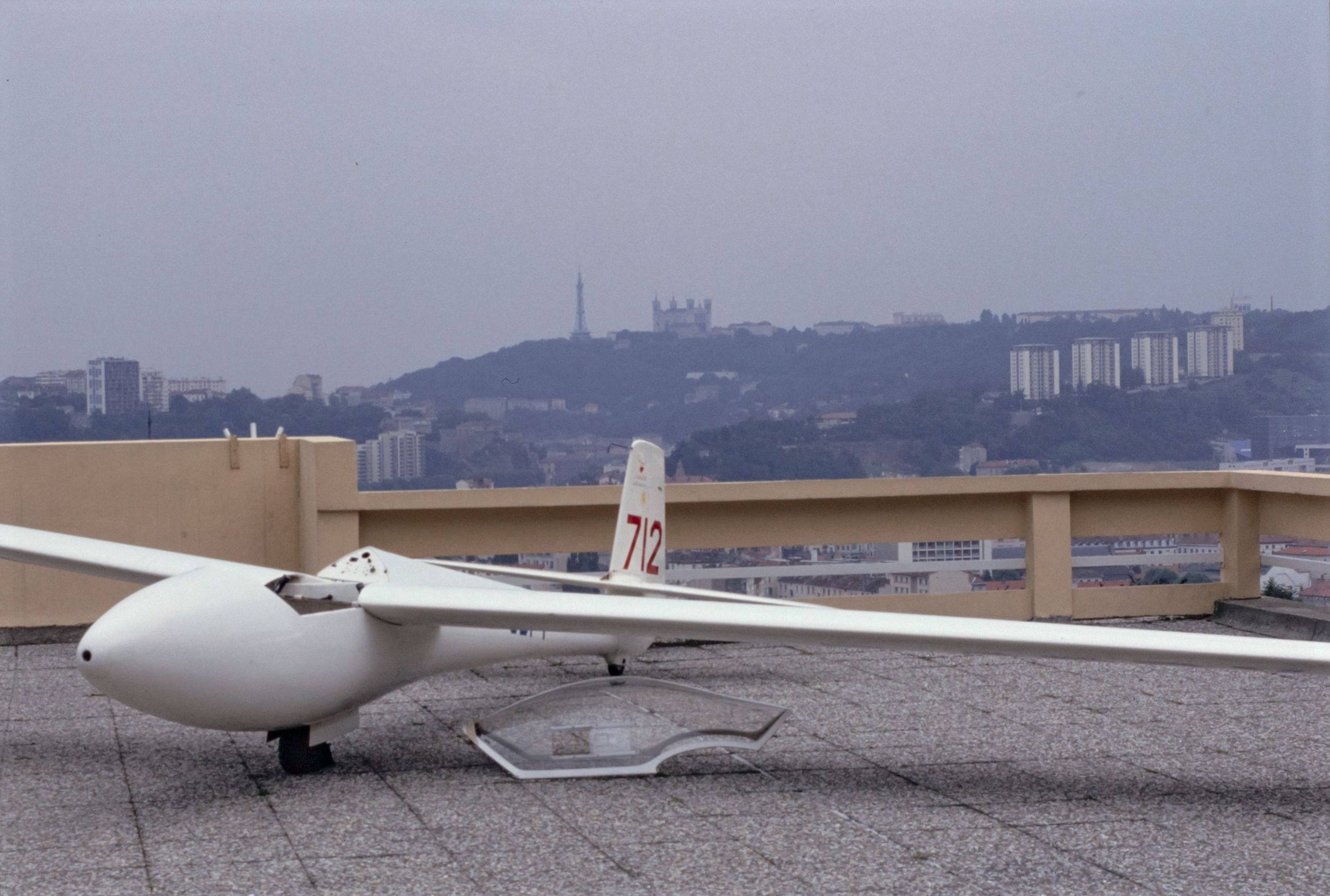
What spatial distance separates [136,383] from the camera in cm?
4659

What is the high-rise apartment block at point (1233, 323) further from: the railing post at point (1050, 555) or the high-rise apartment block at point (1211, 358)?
the railing post at point (1050, 555)

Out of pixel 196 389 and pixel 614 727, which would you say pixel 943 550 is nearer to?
pixel 614 727

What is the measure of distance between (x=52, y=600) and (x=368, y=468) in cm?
310

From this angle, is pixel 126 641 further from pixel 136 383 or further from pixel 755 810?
pixel 136 383

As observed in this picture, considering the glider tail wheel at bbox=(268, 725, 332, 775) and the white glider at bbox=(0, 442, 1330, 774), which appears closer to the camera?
the white glider at bbox=(0, 442, 1330, 774)

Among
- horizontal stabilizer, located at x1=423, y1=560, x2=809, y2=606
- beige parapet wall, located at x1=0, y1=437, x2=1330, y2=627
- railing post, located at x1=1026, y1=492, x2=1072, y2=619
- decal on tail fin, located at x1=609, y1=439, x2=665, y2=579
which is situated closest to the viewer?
horizontal stabilizer, located at x1=423, y1=560, x2=809, y2=606

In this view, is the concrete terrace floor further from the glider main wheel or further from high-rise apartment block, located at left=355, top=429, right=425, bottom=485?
high-rise apartment block, located at left=355, top=429, right=425, bottom=485

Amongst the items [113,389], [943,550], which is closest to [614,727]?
[943,550]

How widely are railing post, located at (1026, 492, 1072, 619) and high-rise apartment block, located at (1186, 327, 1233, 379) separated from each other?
6123cm

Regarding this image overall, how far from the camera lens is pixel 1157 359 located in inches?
2638

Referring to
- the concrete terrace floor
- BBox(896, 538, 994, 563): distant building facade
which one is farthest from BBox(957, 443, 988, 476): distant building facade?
the concrete terrace floor

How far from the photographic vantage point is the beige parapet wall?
9023 mm

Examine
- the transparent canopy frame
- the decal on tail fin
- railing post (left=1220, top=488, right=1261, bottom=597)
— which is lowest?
the transparent canopy frame

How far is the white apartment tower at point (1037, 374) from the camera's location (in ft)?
223
